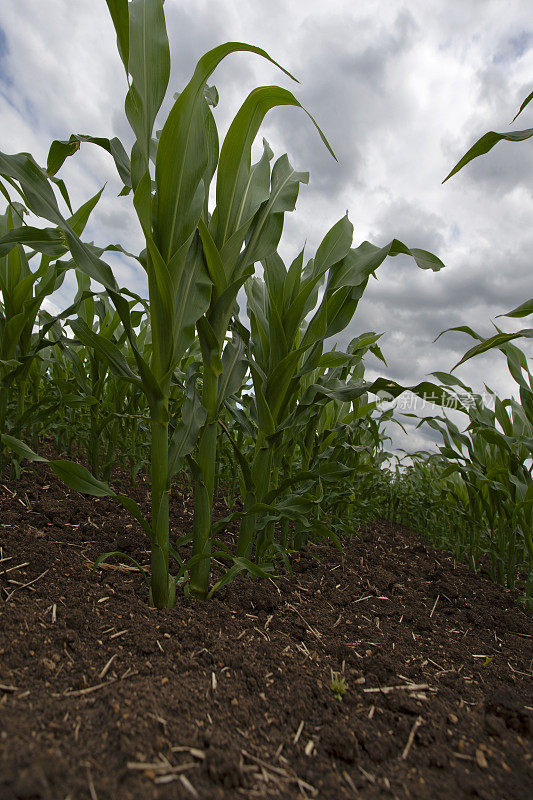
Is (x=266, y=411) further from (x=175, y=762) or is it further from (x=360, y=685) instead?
(x=175, y=762)

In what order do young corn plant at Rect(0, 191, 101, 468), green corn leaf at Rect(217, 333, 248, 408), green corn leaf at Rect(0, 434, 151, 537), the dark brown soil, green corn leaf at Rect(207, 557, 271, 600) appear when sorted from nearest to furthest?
the dark brown soil
green corn leaf at Rect(0, 434, 151, 537)
green corn leaf at Rect(207, 557, 271, 600)
green corn leaf at Rect(217, 333, 248, 408)
young corn plant at Rect(0, 191, 101, 468)

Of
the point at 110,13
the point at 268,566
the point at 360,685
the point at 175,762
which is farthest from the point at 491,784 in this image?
the point at 110,13

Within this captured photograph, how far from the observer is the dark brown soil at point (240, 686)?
81 cm

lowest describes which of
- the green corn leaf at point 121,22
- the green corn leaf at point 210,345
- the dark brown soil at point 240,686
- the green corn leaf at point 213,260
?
the dark brown soil at point 240,686

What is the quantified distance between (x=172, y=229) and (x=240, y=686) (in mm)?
1217

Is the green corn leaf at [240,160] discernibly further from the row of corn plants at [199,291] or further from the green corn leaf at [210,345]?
the green corn leaf at [210,345]

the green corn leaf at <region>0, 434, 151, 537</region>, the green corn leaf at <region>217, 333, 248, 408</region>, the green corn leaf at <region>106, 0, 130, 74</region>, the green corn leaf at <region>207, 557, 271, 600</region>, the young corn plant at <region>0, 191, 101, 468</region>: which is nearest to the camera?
the green corn leaf at <region>106, 0, 130, 74</region>

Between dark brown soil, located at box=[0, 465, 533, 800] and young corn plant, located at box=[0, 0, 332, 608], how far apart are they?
24cm

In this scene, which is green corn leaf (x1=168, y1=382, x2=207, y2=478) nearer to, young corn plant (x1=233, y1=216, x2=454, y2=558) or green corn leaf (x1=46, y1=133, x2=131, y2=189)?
young corn plant (x1=233, y1=216, x2=454, y2=558)

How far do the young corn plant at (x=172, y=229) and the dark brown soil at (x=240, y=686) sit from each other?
245 mm

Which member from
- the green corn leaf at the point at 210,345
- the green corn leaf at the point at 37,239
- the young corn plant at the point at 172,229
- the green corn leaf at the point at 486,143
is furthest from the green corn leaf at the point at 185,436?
the green corn leaf at the point at 486,143

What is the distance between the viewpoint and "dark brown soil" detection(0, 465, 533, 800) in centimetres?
81

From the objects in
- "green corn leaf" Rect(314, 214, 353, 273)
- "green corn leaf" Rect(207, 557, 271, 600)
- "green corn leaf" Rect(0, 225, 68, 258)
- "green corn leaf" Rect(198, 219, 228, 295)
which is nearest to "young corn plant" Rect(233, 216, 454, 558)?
"green corn leaf" Rect(314, 214, 353, 273)

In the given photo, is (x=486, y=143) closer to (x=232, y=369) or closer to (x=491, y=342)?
(x=491, y=342)
